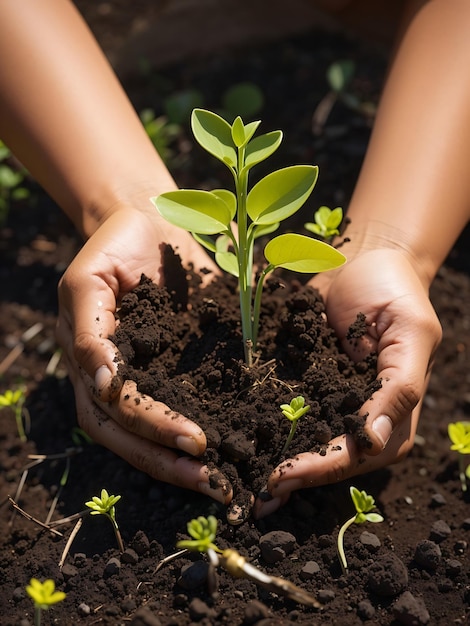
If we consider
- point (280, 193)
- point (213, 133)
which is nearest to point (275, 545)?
point (280, 193)

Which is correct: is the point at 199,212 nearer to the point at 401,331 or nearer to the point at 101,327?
the point at 101,327

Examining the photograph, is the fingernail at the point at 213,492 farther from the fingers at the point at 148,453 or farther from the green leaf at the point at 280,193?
→ the green leaf at the point at 280,193

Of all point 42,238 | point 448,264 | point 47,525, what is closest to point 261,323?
point 47,525

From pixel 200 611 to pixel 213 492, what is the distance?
0.64 feet

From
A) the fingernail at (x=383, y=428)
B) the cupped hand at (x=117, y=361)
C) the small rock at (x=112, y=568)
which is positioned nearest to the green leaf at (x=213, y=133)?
the cupped hand at (x=117, y=361)

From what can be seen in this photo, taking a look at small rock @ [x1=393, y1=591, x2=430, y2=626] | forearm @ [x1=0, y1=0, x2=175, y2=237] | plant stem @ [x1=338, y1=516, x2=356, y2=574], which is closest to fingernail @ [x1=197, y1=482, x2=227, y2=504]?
plant stem @ [x1=338, y1=516, x2=356, y2=574]

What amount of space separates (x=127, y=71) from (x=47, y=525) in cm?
183

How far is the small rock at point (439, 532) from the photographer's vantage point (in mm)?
1391

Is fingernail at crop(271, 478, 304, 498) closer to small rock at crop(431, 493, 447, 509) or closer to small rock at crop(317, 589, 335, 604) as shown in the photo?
small rock at crop(317, 589, 335, 604)

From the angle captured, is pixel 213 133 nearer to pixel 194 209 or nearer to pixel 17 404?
pixel 194 209

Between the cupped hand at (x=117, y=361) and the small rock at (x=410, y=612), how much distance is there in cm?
34

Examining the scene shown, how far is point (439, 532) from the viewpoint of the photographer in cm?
139

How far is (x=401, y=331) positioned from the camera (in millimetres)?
1372

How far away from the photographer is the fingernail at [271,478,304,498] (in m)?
1.26
